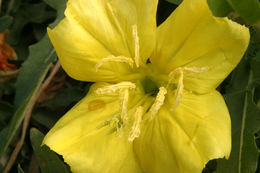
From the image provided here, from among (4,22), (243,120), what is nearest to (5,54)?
(4,22)

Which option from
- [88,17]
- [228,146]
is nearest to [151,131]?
[228,146]

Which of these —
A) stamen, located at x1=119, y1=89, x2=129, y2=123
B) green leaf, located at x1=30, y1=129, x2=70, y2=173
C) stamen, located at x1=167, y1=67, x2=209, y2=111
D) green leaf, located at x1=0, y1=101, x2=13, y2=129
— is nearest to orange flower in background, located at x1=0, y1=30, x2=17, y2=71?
green leaf, located at x1=0, y1=101, x2=13, y2=129

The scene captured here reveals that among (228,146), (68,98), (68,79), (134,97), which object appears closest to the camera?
(228,146)

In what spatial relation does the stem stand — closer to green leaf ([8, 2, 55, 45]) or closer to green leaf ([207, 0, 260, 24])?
green leaf ([8, 2, 55, 45])

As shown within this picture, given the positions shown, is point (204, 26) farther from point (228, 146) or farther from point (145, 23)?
point (228, 146)

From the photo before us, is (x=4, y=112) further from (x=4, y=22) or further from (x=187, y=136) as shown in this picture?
(x=187, y=136)
